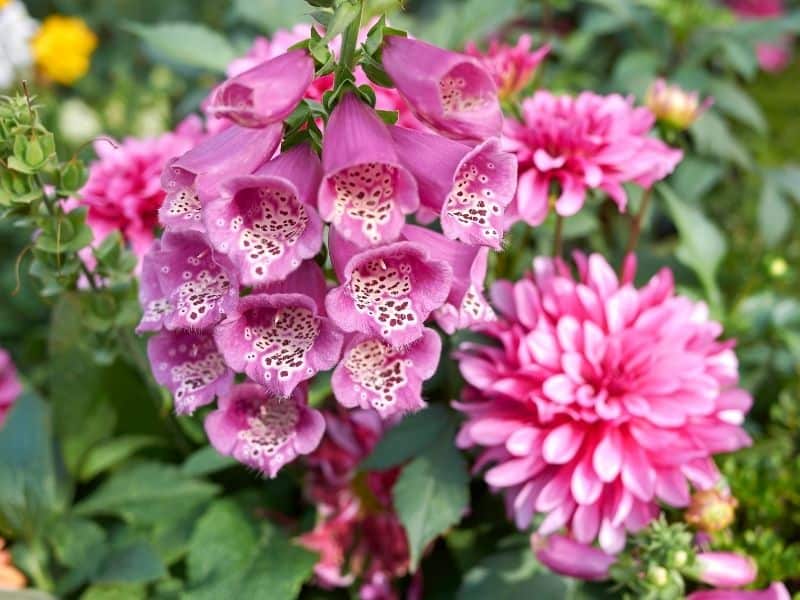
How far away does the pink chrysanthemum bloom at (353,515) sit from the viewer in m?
0.91

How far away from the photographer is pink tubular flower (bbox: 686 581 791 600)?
727 millimetres

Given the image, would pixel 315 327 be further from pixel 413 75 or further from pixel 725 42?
pixel 725 42

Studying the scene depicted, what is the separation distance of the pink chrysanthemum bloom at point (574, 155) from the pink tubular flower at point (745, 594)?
14.0 inches

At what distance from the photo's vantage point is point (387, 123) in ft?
2.06

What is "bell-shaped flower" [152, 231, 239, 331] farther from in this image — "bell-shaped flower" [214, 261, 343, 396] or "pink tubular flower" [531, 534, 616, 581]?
"pink tubular flower" [531, 534, 616, 581]

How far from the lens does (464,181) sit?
0.60m

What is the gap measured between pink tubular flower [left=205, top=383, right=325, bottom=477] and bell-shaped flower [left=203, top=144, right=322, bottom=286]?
0.13 metres

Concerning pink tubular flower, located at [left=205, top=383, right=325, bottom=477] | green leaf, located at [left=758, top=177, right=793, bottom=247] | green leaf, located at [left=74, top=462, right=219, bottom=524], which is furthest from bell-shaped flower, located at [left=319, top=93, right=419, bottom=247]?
green leaf, located at [left=758, top=177, right=793, bottom=247]

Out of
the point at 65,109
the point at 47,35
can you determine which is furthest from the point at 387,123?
the point at 47,35

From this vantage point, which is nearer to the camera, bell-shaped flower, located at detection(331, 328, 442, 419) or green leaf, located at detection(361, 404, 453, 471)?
bell-shaped flower, located at detection(331, 328, 442, 419)

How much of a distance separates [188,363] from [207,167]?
165 millimetres

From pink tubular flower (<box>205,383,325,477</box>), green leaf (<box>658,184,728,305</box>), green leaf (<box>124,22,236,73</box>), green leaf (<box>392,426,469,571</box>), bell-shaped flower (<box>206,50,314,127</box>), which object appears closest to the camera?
bell-shaped flower (<box>206,50,314,127</box>)

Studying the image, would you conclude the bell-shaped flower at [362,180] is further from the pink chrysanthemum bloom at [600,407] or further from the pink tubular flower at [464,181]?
the pink chrysanthemum bloom at [600,407]

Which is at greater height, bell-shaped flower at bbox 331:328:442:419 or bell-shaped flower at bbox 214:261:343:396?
bell-shaped flower at bbox 214:261:343:396
